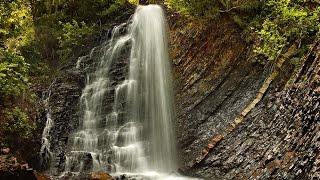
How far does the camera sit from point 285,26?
13977 millimetres

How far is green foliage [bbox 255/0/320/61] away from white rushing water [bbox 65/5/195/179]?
4228 mm

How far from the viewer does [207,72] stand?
15250 millimetres

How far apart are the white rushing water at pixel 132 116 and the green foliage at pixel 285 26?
4.23m

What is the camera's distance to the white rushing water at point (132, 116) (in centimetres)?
1437

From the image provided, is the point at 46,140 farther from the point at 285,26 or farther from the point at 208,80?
the point at 285,26

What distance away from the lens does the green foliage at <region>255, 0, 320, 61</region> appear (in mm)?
13211

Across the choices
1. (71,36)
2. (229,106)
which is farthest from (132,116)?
(71,36)

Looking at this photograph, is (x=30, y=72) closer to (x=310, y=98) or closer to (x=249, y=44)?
(x=249, y=44)

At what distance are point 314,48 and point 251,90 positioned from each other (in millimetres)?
2640

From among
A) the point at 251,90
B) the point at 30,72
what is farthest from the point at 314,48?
the point at 30,72

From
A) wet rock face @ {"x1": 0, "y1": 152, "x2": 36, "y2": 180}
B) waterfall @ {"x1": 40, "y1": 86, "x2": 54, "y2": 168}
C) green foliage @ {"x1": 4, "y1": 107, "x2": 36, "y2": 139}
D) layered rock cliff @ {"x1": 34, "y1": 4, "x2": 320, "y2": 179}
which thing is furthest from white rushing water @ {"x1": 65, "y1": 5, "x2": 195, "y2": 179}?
wet rock face @ {"x1": 0, "y1": 152, "x2": 36, "y2": 180}

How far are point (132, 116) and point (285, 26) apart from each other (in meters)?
6.58

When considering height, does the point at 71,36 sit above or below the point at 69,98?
above

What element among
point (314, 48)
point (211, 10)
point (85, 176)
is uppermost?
point (211, 10)
